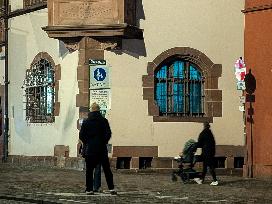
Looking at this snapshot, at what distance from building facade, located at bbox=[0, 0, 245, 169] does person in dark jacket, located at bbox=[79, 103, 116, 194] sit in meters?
6.85

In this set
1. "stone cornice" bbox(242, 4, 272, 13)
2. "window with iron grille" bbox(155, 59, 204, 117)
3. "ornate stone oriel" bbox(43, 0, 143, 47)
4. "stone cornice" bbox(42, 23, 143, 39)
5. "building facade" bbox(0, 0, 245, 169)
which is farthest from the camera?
"window with iron grille" bbox(155, 59, 204, 117)

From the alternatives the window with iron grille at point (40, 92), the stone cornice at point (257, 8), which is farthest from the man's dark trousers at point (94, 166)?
the window with iron grille at point (40, 92)

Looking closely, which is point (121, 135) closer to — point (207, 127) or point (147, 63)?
point (147, 63)

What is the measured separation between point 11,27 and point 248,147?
10817 millimetres

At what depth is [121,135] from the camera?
20438mm

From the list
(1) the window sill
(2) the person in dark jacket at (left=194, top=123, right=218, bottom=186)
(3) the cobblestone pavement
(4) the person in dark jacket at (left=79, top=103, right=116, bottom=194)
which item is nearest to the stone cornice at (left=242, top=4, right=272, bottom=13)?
(1) the window sill

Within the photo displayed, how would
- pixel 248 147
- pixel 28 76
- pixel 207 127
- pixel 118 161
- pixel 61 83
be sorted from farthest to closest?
pixel 28 76
pixel 61 83
pixel 118 161
pixel 248 147
pixel 207 127

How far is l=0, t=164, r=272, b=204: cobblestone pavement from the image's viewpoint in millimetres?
12383

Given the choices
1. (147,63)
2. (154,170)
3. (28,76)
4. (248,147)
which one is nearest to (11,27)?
(28,76)

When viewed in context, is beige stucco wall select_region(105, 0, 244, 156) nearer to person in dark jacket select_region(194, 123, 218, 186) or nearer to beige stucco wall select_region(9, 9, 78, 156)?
beige stucco wall select_region(9, 9, 78, 156)

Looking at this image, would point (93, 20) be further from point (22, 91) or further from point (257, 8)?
point (22, 91)

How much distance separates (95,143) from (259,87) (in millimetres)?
7094

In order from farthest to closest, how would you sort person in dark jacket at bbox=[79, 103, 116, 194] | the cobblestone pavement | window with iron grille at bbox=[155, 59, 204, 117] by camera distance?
window with iron grille at bbox=[155, 59, 204, 117] → person in dark jacket at bbox=[79, 103, 116, 194] → the cobblestone pavement

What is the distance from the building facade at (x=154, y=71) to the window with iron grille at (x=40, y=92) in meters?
1.32
